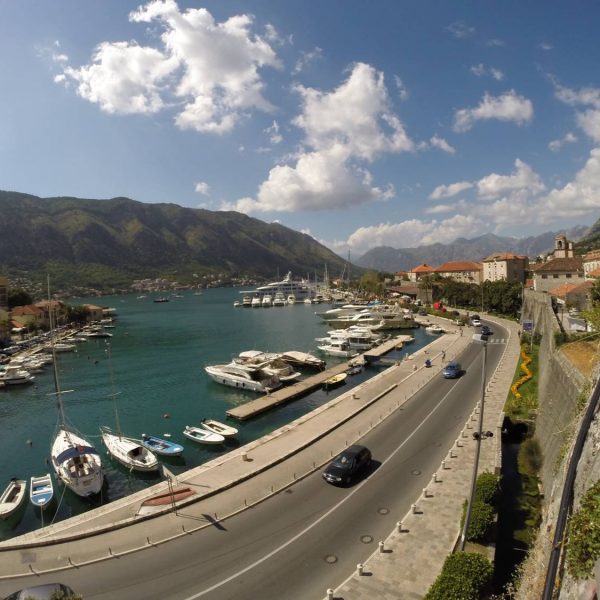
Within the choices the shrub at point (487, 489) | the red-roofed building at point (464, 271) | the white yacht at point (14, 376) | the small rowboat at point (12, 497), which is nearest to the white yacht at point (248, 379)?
the small rowboat at point (12, 497)

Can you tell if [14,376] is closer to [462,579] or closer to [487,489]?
[487,489]

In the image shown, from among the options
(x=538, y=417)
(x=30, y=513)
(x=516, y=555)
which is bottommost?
(x=30, y=513)

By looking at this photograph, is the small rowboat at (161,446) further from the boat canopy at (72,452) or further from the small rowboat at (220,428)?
the boat canopy at (72,452)

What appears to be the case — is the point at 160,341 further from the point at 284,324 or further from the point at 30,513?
the point at 30,513

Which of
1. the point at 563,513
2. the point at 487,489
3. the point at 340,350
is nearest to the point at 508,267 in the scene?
the point at 340,350

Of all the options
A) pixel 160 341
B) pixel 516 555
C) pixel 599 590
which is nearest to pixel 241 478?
pixel 516 555

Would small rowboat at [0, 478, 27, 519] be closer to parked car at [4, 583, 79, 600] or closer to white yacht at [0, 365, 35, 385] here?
parked car at [4, 583, 79, 600]

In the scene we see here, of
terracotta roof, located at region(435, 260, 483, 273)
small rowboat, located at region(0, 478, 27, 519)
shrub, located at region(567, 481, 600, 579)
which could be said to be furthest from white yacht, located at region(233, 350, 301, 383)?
terracotta roof, located at region(435, 260, 483, 273)
